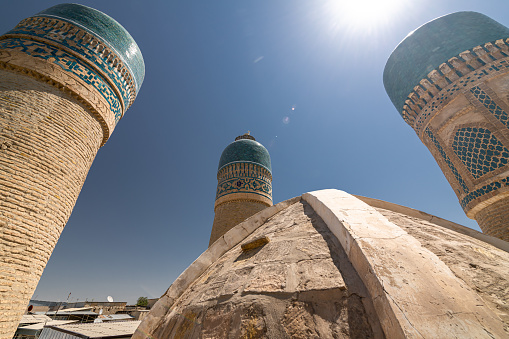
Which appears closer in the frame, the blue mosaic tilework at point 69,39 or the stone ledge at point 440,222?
the stone ledge at point 440,222

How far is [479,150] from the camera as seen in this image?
5945 mm

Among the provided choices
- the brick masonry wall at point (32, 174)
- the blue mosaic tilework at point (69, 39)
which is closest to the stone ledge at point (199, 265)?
the brick masonry wall at point (32, 174)

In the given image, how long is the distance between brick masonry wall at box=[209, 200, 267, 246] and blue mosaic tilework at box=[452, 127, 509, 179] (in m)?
6.52

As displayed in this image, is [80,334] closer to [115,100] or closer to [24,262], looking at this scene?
[24,262]

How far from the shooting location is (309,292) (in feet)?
3.31

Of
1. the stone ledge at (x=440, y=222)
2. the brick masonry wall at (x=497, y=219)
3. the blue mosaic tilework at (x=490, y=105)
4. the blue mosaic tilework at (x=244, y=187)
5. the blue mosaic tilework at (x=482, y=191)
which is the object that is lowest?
the stone ledge at (x=440, y=222)

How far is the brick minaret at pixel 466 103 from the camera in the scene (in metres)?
5.72

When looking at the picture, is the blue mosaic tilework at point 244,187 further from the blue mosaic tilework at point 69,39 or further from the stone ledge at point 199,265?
the stone ledge at point 199,265

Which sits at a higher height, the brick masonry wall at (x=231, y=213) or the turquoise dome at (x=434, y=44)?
the turquoise dome at (x=434, y=44)

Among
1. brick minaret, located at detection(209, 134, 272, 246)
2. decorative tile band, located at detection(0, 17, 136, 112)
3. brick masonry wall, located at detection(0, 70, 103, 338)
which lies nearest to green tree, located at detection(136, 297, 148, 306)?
brick minaret, located at detection(209, 134, 272, 246)

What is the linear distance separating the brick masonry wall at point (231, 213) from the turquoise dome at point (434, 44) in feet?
22.0

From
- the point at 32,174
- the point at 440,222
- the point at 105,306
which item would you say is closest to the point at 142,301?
the point at 105,306

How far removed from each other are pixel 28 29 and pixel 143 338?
8.15 meters

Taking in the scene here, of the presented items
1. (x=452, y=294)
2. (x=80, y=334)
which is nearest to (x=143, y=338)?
(x=452, y=294)
